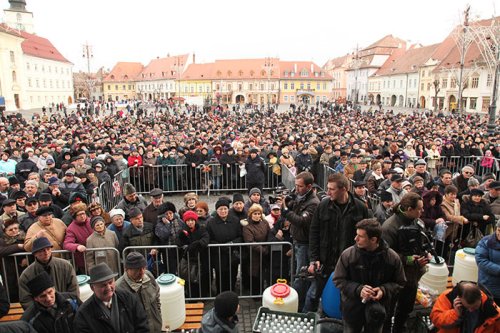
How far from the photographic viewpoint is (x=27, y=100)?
59875 millimetres

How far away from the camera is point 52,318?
11.9ft

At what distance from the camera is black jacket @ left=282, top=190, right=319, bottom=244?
514 cm

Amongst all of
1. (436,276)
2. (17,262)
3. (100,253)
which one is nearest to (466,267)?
(436,276)

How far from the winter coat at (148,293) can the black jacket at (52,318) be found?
535mm

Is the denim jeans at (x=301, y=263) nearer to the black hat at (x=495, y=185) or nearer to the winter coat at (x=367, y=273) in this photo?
the winter coat at (x=367, y=273)

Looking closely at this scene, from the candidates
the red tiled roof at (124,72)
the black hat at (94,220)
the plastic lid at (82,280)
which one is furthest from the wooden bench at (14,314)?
the red tiled roof at (124,72)

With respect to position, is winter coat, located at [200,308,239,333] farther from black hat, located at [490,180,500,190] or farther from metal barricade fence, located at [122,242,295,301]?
black hat, located at [490,180,500,190]

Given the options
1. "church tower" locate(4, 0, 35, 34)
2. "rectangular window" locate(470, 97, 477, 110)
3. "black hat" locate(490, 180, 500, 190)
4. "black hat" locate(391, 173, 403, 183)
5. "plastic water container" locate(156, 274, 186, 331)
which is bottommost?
"plastic water container" locate(156, 274, 186, 331)

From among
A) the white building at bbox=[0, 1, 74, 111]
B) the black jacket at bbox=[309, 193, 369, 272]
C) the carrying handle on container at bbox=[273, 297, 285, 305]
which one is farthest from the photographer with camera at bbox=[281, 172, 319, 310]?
the white building at bbox=[0, 1, 74, 111]

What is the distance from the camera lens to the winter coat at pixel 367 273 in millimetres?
3717

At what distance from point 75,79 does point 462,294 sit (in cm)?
11978

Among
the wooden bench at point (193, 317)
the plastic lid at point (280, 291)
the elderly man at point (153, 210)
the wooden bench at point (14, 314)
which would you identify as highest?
the elderly man at point (153, 210)

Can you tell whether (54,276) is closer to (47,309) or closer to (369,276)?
(47,309)

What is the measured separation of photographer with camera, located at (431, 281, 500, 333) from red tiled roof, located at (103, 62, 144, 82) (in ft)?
363
